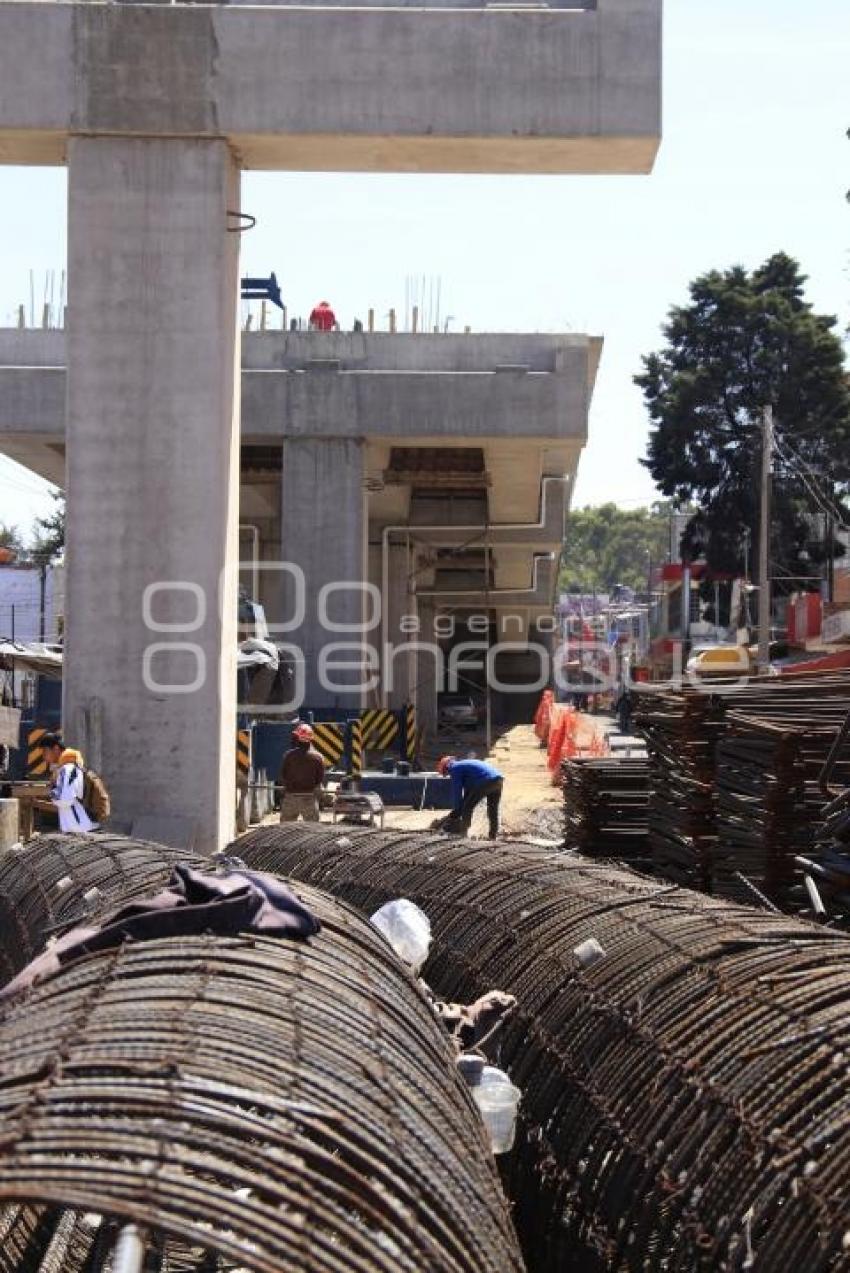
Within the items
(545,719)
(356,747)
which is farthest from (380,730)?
(545,719)

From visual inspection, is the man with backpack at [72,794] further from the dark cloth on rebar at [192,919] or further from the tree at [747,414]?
the tree at [747,414]

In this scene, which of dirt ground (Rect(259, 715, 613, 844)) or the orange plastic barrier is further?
the orange plastic barrier

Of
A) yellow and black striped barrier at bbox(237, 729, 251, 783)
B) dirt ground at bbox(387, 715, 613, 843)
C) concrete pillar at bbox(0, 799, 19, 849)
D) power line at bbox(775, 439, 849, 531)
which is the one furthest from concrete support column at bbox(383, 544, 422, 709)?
concrete pillar at bbox(0, 799, 19, 849)

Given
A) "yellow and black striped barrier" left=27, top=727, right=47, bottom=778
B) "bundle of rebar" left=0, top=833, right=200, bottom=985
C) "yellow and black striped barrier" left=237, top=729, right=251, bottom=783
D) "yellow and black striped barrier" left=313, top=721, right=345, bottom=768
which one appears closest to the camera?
"bundle of rebar" left=0, top=833, right=200, bottom=985

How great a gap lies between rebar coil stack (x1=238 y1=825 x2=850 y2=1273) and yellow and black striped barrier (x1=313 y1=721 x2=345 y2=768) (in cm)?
2022

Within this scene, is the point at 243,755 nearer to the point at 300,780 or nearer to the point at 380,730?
the point at 300,780

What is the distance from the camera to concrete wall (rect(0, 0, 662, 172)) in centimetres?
1858

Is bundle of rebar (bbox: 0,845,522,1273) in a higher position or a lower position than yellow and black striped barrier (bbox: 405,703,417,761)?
higher

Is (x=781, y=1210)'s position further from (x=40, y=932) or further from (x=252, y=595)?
(x=252, y=595)

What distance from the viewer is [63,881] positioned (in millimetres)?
9859

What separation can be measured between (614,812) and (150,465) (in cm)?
584

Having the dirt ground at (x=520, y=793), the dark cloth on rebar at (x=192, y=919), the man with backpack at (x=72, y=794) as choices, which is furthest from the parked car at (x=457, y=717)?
the dark cloth on rebar at (x=192, y=919)

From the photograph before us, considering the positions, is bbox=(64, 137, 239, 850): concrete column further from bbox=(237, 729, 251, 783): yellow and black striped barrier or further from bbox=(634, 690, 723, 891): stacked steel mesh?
bbox=(634, 690, 723, 891): stacked steel mesh

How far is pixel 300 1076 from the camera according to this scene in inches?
187
